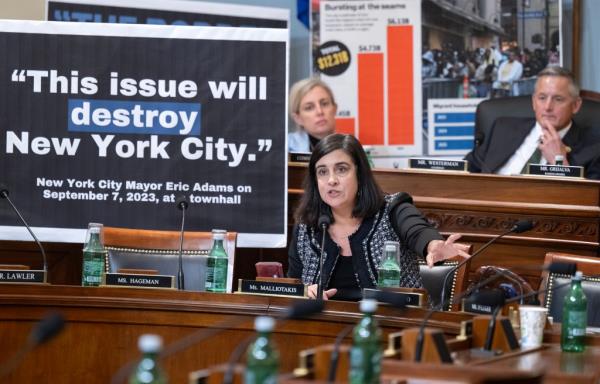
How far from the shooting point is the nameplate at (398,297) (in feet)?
11.4

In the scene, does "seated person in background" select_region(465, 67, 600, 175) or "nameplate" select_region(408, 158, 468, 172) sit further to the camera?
"seated person in background" select_region(465, 67, 600, 175)

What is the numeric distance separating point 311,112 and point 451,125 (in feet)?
4.06

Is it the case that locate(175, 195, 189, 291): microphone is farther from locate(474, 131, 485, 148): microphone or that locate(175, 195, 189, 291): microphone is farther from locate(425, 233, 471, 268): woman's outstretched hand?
locate(474, 131, 485, 148): microphone

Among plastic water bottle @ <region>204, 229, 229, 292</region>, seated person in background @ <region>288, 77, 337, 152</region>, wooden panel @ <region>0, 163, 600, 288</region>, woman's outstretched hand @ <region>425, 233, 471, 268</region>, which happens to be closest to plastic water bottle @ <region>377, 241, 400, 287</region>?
woman's outstretched hand @ <region>425, 233, 471, 268</region>

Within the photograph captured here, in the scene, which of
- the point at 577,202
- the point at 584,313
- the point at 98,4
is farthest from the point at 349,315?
the point at 98,4

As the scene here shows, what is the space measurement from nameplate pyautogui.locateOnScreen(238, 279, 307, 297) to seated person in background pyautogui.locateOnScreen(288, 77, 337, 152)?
8.49 feet

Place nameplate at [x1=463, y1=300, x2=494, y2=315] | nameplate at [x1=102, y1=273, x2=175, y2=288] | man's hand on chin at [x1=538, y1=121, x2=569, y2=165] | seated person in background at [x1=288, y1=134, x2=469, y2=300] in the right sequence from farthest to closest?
man's hand on chin at [x1=538, y1=121, x2=569, y2=165]
seated person in background at [x1=288, y1=134, x2=469, y2=300]
nameplate at [x1=102, y1=273, x2=175, y2=288]
nameplate at [x1=463, y1=300, x2=494, y2=315]

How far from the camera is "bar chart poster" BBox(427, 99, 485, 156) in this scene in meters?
7.13

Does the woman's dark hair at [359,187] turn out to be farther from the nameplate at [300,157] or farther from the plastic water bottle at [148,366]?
the plastic water bottle at [148,366]

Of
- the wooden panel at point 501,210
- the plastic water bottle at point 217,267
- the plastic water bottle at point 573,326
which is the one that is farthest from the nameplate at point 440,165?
the plastic water bottle at point 573,326

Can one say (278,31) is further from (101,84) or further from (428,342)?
(428,342)

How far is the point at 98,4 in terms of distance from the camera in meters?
6.67

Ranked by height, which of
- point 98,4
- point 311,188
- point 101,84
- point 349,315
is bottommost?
point 349,315

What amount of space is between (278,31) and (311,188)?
0.71 meters
